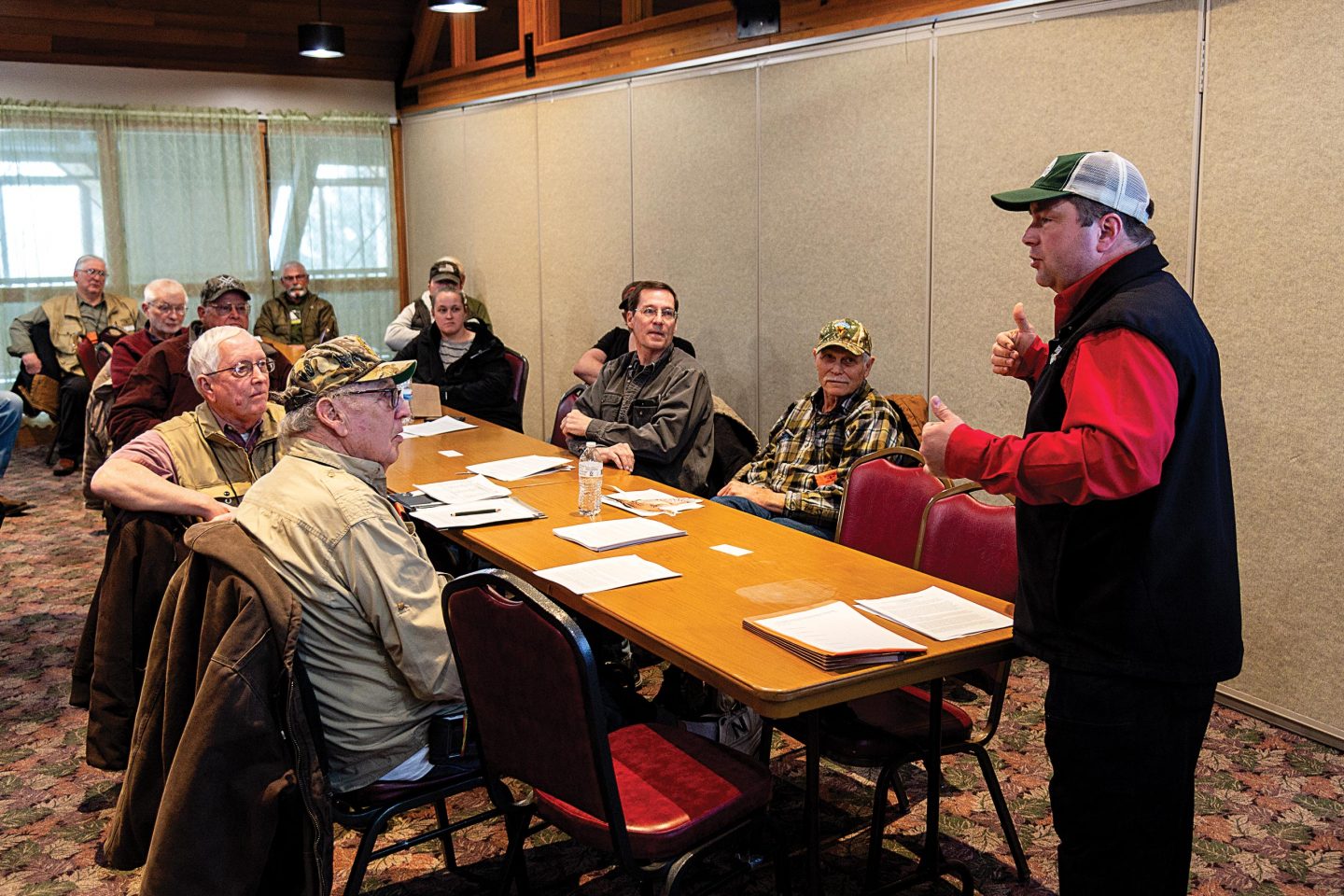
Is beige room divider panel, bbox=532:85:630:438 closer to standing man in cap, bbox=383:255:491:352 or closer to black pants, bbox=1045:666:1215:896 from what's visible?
standing man in cap, bbox=383:255:491:352

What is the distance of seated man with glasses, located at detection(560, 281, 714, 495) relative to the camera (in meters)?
4.54

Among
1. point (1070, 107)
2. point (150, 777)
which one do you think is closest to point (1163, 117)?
point (1070, 107)

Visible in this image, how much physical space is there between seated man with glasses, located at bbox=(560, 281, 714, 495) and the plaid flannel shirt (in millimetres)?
309

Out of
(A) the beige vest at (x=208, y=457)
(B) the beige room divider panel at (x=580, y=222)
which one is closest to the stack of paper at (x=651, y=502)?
(A) the beige vest at (x=208, y=457)

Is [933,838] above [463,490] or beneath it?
beneath

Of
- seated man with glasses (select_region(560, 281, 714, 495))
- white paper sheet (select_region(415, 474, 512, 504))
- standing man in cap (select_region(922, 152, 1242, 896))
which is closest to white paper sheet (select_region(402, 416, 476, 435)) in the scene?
seated man with glasses (select_region(560, 281, 714, 495))

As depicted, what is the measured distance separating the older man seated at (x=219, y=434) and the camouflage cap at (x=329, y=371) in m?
0.87

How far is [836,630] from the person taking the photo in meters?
2.40

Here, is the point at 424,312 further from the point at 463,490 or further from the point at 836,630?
the point at 836,630

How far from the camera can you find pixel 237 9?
356 inches

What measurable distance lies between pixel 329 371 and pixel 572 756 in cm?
105

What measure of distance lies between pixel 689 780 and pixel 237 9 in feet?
27.7

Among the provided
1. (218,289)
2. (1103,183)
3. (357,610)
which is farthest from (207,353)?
(1103,183)

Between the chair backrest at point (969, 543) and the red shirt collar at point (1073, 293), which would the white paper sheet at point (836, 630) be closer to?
the chair backrest at point (969, 543)
